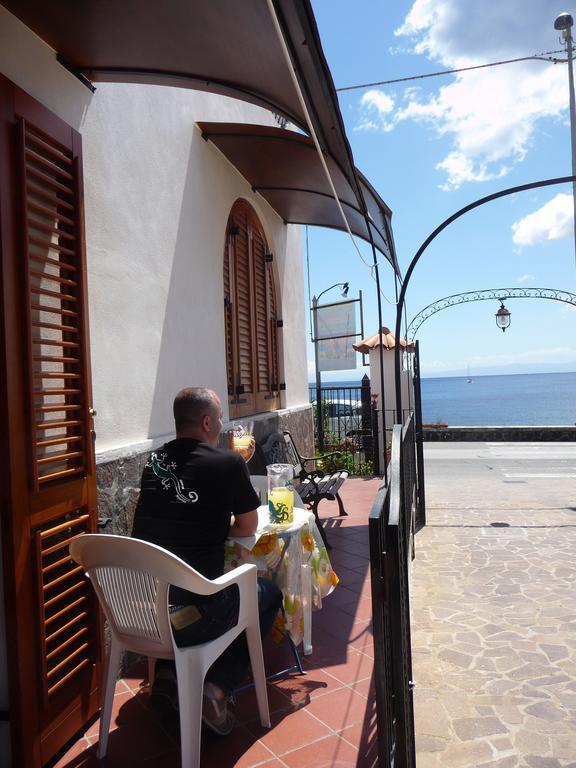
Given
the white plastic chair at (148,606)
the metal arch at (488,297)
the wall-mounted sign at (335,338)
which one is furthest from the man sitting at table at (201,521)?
the metal arch at (488,297)

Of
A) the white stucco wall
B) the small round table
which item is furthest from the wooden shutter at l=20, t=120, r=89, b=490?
the small round table

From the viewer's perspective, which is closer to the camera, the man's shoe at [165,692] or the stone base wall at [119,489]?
the man's shoe at [165,692]

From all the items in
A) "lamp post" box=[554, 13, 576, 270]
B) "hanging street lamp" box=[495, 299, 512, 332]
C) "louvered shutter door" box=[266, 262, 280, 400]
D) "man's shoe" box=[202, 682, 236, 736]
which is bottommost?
"man's shoe" box=[202, 682, 236, 736]

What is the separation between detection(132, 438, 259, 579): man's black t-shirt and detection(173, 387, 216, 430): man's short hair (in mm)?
107

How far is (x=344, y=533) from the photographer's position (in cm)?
561

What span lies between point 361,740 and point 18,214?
255cm

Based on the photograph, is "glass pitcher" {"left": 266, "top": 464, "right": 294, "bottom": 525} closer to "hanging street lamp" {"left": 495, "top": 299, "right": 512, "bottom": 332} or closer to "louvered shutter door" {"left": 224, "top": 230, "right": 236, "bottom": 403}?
"louvered shutter door" {"left": 224, "top": 230, "right": 236, "bottom": 403}

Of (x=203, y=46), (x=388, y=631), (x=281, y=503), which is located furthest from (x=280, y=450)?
(x=388, y=631)

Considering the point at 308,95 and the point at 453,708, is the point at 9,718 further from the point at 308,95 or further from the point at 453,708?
the point at 308,95

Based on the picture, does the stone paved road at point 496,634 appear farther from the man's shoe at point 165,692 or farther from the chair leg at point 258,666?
the man's shoe at point 165,692

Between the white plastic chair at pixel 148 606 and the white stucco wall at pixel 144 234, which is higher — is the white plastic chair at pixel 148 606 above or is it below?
below

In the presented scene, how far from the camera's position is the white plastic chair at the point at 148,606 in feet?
6.45

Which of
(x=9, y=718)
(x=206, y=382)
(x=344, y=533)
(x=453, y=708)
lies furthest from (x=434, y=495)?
(x=9, y=718)

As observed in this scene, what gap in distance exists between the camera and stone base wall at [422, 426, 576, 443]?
665 inches
